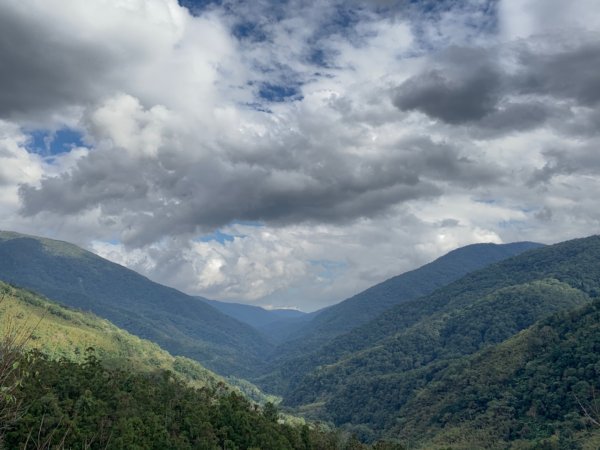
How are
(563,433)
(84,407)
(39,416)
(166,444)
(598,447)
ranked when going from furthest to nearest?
(563,433)
(598,447)
(84,407)
(166,444)
(39,416)

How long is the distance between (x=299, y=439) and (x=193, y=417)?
86.7 ft

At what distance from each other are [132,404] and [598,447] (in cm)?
15748

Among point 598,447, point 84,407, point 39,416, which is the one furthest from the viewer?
point 598,447

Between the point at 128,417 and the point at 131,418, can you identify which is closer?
the point at 131,418

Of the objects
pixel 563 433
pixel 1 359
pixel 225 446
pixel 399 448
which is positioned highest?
pixel 1 359

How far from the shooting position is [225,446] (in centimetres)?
10481

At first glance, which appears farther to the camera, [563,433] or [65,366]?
[563,433]

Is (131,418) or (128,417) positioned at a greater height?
(131,418)

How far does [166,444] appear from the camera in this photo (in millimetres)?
93625

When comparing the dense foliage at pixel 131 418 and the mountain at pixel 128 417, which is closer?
the mountain at pixel 128 417

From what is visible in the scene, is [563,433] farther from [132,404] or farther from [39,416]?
[39,416]

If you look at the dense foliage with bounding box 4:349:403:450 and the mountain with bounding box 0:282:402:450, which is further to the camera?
the dense foliage with bounding box 4:349:403:450

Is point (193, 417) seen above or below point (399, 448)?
above

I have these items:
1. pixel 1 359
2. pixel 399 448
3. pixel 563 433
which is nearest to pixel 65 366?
pixel 399 448
